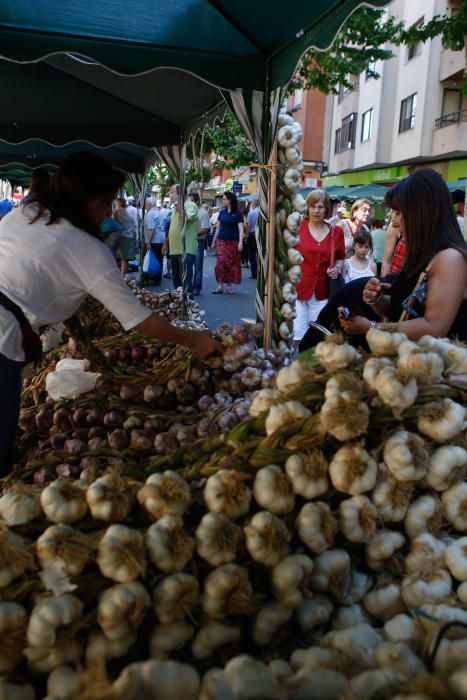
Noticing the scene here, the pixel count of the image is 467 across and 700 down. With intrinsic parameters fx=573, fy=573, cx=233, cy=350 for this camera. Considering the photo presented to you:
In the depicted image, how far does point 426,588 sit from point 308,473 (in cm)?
34

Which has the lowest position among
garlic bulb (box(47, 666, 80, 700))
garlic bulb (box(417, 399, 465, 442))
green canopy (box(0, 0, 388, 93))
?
garlic bulb (box(47, 666, 80, 700))

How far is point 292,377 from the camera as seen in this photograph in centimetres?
143

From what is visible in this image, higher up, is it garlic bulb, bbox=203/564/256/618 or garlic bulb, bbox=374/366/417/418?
garlic bulb, bbox=374/366/417/418

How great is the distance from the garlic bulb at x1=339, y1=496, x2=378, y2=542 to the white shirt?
1.26 m

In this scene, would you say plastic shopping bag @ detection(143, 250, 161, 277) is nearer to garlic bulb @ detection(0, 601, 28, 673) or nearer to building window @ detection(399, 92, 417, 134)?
garlic bulb @ detection(0, 601, 28, 673)

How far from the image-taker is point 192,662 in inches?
42.7

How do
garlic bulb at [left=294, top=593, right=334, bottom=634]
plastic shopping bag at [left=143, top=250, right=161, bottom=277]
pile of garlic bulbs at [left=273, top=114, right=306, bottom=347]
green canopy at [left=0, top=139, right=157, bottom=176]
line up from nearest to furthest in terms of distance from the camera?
garlic bulb at [left=294, top=593, right=334, bottom=634] → pile of garlic bulbs at [left=273, top=114, right=306, bottom=347] → green canopy at [left=0, top=139, right=157, bottom=176] → plastic shopping bag at [left=143, top=250, right=161, bottom=277]

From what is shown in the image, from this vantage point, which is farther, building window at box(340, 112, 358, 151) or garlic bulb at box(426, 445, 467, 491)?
building window at box(340, 112, 358, 151)

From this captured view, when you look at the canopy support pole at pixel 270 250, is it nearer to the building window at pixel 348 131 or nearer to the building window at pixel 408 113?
the building window at pixel 408 113

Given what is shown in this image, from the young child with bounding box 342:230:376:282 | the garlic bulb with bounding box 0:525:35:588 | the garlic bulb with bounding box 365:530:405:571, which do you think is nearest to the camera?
the garlic bulb with bounding box 0:525:35:588

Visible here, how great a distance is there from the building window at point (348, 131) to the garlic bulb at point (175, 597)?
3162 cm

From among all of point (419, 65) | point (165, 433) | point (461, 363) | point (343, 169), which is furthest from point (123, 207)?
point (343, 169)

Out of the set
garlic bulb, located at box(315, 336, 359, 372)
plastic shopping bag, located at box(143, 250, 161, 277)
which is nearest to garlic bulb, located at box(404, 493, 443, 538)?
garlic bulb, located at box(315, 336, 359, 372)

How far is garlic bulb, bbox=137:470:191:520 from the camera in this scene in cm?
118
